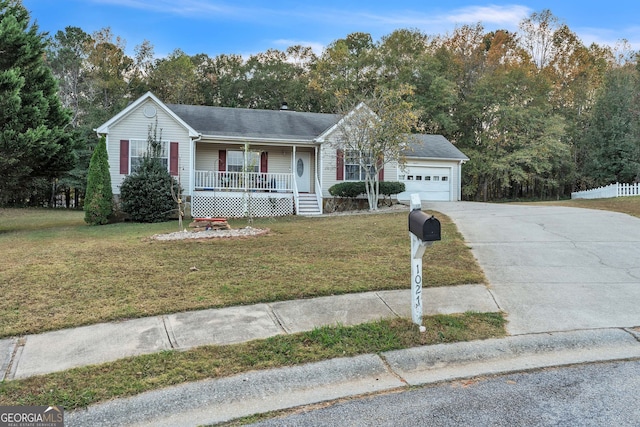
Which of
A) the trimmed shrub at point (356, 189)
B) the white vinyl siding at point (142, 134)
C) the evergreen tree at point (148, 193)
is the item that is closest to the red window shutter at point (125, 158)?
the white vinyl siding at point (142, 134)

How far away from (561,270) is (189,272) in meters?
5.77

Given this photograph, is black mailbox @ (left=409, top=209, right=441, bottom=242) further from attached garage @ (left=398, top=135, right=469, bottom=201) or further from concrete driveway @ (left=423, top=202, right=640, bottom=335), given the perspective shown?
attached garage @ (left=398, top=135, right=469, bottom=201)

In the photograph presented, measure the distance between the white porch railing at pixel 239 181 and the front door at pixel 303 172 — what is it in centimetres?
95

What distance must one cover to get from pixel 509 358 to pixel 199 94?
34.7 metres

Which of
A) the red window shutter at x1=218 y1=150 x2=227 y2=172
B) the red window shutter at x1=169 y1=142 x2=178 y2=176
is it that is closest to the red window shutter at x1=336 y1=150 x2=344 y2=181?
the red window shutter at x1=218 y1=150 x2=227 y2=172

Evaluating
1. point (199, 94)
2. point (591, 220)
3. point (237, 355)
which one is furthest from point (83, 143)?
point (199, 94)

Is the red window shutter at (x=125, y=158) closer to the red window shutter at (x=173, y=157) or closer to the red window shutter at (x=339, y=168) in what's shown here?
the red window shutter at (x=173, y=157)

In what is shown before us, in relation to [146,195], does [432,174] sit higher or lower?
higher

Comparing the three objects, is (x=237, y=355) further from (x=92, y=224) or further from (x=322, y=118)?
(x=322, y=118)

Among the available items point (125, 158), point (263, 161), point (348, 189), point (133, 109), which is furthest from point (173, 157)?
point (348, 189)

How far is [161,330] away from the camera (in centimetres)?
421

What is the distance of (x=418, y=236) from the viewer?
386 cm

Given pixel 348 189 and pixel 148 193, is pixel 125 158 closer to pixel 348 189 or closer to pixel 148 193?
pixel 148 193

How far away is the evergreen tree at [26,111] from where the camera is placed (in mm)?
11680
